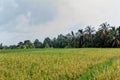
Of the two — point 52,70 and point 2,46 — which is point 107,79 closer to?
point 52,70

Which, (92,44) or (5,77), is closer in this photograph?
(5,77)

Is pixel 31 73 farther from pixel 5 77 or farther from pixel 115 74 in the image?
pixel 115 74

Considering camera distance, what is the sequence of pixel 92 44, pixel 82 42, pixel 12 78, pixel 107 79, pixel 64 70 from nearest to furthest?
A: 1. pixel 107 79
2. pixel 12 78
3. pixel 64 70
4. pixel 92 44
5. pixel 82 42

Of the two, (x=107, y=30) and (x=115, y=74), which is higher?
(x=107, y=30)

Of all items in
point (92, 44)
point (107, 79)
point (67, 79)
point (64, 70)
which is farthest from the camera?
point (92, 44)

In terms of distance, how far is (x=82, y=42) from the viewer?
108812 millimetres

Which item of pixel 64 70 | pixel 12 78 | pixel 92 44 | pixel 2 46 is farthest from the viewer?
pixel 2 46

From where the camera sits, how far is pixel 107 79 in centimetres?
1592

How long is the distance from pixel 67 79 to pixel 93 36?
89435mm

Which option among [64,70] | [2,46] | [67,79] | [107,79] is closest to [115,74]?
[107,79]

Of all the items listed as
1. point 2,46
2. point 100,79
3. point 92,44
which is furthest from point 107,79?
point 2,46

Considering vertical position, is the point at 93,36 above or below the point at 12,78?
above

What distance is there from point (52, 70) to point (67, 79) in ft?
8.04

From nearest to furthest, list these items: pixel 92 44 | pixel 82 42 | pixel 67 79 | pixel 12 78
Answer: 1. pixel 12 78
2. pixel 67 79
3. pixel 92 44
4. pixel 82 42
